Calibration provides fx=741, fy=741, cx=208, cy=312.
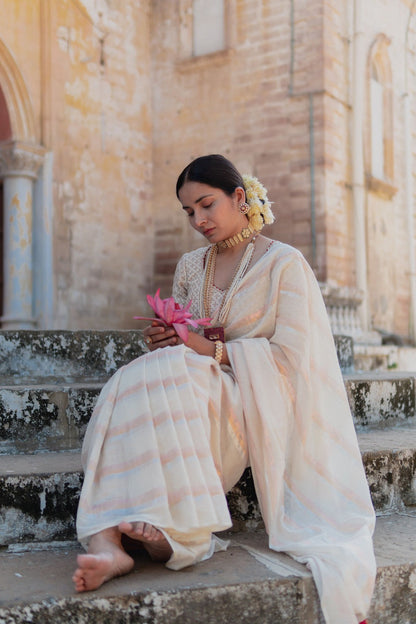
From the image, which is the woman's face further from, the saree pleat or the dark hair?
the saree pleat

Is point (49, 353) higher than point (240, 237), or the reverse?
point (240, 237)

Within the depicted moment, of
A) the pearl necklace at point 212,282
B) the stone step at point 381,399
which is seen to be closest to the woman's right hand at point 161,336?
the pearl necklace at point 212,282

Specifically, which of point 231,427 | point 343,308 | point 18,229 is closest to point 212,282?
point 231,427

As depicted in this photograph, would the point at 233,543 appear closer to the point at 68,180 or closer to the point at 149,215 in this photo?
the point at 68,180

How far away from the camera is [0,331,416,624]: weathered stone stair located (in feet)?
6.59

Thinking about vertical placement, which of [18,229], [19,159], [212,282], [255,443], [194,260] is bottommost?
[255,443]

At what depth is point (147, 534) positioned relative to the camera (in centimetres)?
213

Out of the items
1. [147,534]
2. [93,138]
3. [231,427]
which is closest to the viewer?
[147,534]

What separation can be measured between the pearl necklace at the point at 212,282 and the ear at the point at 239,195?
0.16m

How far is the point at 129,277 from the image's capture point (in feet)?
34.8

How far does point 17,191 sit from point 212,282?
6492 millimetres

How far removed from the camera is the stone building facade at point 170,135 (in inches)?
353

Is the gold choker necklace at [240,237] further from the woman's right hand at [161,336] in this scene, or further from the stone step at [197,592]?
the stone step at [197,592]

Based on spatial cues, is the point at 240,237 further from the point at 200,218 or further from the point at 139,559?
the point at 139,559
